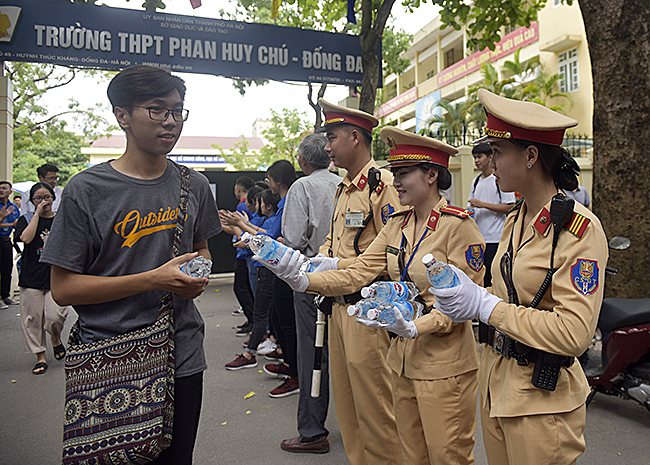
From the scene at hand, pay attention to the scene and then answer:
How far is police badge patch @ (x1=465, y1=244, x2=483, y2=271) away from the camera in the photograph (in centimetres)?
237

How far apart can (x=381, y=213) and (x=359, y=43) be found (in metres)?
5.25

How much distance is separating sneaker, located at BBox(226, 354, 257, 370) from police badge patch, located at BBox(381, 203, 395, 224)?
Result: 3399 millimetres

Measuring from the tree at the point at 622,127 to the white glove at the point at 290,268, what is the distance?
3.66 metres

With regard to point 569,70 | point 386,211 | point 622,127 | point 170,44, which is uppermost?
point 569,70

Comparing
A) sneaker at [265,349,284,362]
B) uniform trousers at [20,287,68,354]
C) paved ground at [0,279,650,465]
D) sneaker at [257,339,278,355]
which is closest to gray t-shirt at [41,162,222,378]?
paved ground at [0,279,650,465]

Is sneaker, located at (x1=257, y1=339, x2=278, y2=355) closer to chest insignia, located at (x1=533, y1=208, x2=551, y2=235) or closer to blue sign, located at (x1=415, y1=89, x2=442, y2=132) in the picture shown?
chest insignia, located at (x1=533, y1=208, x2=551, y2=235)

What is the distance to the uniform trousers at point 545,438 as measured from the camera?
1.76 m

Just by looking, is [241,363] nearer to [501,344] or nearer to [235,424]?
[235,424]

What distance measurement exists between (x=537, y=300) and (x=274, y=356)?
4.71m

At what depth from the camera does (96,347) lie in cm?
174

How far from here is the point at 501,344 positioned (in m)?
1.90

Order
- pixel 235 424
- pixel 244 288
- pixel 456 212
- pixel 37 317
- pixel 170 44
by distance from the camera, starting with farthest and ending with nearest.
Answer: pixel 244 288 → pixel 170 44 → pixel 37 317 → pixel 235 424 → pixel 456 212

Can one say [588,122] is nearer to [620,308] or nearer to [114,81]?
[620,308]

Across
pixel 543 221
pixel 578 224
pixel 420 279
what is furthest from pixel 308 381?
pixel 578 224
